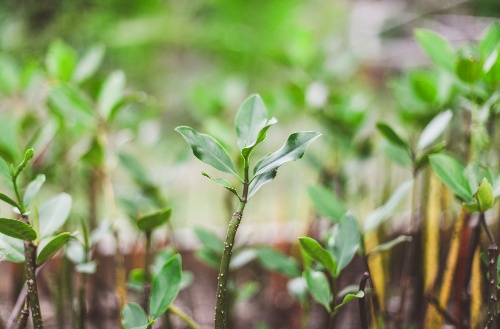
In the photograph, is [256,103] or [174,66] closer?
[256,103]

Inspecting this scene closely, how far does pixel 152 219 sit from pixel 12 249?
11cm

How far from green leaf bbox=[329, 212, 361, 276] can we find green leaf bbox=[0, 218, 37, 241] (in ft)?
0.80

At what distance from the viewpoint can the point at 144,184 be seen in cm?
63

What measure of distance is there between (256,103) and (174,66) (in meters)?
3.33

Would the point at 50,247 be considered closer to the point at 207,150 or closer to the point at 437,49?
the point at 207,150

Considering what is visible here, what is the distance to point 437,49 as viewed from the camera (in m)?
0.51

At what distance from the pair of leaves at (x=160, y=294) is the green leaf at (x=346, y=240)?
0.44 feet

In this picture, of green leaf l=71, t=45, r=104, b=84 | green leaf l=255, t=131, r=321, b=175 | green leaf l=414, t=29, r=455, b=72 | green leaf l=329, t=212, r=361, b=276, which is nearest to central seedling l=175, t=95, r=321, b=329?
green leaf l=255, t=131, r=321, b=175

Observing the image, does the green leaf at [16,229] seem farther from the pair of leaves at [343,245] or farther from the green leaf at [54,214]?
the pair of leaves at [343,245]

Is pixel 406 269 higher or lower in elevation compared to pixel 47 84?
lower

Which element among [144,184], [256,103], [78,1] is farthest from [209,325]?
[78,1]

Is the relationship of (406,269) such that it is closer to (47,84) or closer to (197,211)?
(47,84)

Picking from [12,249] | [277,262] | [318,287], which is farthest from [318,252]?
[12,249]

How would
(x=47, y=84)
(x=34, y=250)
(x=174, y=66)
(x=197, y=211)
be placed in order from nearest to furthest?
(x=34, y=250) → (x=47, y=84) → (x=197, y=211) → (x=174, y=66)
